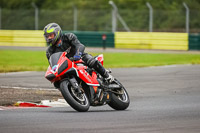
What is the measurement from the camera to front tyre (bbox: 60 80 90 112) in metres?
A: 8.27

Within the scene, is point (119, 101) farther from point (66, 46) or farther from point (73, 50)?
point (66, 46)

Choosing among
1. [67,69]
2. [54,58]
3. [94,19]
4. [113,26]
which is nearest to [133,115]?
[67,69]

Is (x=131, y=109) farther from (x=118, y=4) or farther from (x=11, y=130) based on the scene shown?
(x=118, y=4)

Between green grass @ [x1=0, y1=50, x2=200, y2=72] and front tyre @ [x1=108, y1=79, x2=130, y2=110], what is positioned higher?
front tyre @ [x1=108, y1=79, x2=130, y2=110]

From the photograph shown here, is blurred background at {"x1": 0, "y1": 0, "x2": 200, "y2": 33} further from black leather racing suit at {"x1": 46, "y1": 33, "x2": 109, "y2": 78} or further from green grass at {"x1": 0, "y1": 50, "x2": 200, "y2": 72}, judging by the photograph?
black leather racing suit at {"x1": 46, "y1": 33, "x2": 109, "y2": 78}

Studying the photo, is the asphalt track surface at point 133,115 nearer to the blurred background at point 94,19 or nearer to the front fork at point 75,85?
the front fork at point 75,85

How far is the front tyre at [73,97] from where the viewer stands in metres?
8.27

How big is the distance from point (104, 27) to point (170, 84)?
2435 cm

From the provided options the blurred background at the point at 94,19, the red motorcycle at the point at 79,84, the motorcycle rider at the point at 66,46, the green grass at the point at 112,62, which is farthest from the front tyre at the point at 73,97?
the blurred background at the point at 94,19

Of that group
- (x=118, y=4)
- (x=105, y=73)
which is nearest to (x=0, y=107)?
(x=105, y=73)

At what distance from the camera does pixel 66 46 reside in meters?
9.13

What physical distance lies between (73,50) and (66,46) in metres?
0.15

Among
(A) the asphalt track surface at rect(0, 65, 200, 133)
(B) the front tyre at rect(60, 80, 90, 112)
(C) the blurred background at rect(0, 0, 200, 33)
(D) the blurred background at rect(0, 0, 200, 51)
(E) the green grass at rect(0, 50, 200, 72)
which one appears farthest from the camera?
(C) the blurred background at rect(0, 0, 200, 33)

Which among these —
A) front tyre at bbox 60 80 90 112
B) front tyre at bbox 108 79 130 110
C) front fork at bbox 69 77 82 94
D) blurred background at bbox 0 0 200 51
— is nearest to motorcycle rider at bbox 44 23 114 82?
front tyre at bbox 108 79 130 110
